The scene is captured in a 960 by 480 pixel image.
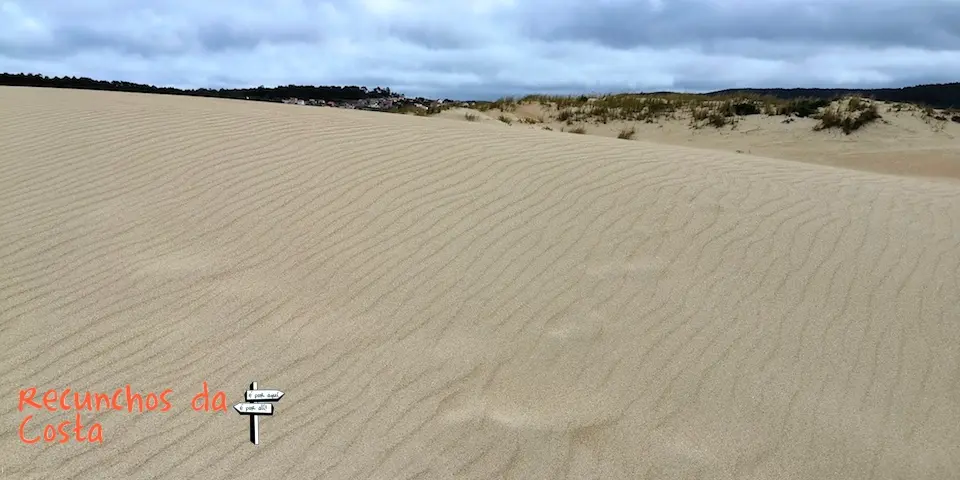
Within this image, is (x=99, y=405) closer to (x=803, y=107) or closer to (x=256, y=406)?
(x=256, y=406)

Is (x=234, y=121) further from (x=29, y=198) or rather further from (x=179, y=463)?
(x=179, y=463)

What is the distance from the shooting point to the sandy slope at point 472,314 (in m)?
3.27

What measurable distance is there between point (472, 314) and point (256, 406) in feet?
4.46

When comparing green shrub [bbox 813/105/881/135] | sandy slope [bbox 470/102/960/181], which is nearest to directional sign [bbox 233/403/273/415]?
sandy slope [bbox 470/102/960/181]

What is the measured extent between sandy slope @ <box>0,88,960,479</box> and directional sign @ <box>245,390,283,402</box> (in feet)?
0.19

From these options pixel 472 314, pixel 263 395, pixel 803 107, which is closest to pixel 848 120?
pixel 803 107

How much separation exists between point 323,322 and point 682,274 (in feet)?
7.76

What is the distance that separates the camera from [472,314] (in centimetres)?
425

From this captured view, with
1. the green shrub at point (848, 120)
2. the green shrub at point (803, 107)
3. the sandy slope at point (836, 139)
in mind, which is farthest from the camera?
the green shrub at point (803, 107)

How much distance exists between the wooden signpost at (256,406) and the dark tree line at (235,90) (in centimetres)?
2275

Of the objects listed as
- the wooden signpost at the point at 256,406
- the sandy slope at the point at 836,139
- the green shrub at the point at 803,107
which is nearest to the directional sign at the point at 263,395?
the wooden signpost at the point at 256,406

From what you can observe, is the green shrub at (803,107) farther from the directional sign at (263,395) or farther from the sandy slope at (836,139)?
the directional sign at (263,395)

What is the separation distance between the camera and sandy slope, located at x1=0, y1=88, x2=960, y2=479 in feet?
10.7

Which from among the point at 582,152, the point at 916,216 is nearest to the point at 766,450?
the point at 916,216
